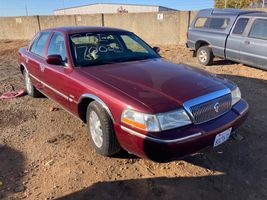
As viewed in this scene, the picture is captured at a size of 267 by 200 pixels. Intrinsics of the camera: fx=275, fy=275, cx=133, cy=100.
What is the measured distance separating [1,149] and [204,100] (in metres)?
2.96

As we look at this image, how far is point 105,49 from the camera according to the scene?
4.33 meters

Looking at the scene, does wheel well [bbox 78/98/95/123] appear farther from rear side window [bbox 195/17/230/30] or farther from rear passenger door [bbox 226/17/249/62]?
rear side window [bbox 195/17/230/30]

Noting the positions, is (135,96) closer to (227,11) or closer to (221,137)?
(221,137)

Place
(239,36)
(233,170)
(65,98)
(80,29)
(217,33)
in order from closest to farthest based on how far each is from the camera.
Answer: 1. (233,170)
2. (65,98)
3. (80,29)
4. (239,36)
5. (217,33)

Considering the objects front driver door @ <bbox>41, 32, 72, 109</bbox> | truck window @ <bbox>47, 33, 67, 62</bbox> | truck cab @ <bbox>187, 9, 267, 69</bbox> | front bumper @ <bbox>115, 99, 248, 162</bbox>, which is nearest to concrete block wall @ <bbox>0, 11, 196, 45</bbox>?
truck cab @ <bbox>187, 9, 267, 69</bbox>

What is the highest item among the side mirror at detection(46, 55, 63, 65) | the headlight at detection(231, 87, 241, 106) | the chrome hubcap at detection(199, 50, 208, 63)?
the side mirror at detection(46, 55, 63, 65)

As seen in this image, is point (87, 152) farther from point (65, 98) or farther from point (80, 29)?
point (80, 29)

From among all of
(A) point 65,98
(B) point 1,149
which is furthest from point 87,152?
(B) point 1,149

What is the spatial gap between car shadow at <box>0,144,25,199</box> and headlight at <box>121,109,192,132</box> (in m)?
1.51

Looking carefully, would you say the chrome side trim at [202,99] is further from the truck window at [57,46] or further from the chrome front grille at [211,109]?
the truck window at [57,46]

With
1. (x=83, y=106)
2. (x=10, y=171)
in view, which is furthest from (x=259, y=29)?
(x=10, y=171)

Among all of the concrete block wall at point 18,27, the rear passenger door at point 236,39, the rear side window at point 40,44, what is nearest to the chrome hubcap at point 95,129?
the rear side window at point 40,44

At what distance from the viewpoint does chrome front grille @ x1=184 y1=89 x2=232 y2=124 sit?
2977 mm

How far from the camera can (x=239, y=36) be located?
8.04 metres
